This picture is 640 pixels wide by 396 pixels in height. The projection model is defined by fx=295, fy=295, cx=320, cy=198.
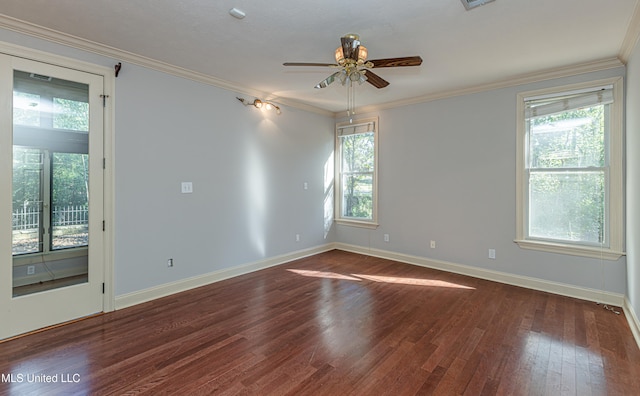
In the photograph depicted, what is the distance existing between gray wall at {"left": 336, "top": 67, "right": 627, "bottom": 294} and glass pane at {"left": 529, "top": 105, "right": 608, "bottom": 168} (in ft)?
0.85

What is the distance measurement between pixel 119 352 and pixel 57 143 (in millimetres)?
2014

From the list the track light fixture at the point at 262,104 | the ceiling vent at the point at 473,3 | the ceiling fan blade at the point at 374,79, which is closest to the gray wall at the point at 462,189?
the track light fixture at the point at 262,104

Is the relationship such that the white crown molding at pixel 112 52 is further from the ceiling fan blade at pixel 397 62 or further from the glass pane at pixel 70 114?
the ceiling fan blade at pixel 397 62

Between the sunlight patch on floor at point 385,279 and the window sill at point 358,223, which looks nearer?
the sunlight patch on floor at point 385,279

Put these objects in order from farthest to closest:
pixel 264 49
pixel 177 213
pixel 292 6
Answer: pixel 177 213, pixel 264 49, pixel 292 6

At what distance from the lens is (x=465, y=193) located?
4328 millimetres

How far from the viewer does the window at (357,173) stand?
211 inches

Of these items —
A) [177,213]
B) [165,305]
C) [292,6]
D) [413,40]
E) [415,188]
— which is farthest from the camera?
[415,188]

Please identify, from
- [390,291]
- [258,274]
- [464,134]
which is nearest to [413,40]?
[464,134]

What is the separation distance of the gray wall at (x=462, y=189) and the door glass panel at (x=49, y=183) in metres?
4.16

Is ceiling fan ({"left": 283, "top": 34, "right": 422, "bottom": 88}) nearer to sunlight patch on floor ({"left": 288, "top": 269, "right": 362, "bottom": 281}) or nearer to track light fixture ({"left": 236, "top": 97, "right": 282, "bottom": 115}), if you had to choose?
track light fixture ({"left": 236, "top": 97, "right": 282, "bottom": 115})

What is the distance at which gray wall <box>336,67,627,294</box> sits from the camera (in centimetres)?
367

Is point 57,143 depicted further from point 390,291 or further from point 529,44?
point 529,44

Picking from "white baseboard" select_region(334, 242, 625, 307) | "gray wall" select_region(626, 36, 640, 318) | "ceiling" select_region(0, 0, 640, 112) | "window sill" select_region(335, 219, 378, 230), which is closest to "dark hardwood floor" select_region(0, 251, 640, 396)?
"white baseboard" select_region(334, 242, 625, 307)
